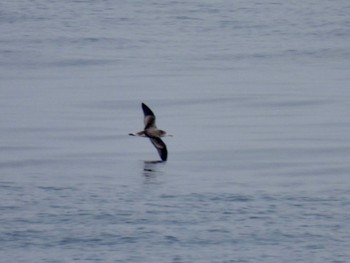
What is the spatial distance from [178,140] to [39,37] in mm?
20479

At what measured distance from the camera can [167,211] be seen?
63.8 ft

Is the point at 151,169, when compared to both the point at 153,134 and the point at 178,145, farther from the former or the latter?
the point at 178,145

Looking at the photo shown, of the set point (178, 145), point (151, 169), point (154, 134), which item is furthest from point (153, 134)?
point (178, 145)

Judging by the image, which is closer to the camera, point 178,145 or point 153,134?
point 153,134

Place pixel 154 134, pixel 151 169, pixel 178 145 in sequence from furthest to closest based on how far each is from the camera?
pixel 178 145
pixel 154 134
pixel 151 169

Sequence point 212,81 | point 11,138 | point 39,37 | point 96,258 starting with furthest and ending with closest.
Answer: point 39,37
point 212,81
point 11,138
point 96,258

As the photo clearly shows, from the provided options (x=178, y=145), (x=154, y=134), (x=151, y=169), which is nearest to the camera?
(x=151, y=169)

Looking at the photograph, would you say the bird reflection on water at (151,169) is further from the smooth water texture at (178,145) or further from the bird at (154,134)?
the bird at (154,134)

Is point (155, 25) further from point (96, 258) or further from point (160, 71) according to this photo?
point (96, 258)

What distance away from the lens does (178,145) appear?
992 inches

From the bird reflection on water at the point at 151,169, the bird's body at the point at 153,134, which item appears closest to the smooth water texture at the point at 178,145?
the bird reflection on water at the point at 151,169

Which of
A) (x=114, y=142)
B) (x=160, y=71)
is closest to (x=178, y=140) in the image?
(x=114, y=142)

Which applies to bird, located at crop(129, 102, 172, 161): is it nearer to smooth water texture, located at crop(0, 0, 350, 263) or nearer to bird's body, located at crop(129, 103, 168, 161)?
bird's body, located at crop(129, 103, 168, 161)

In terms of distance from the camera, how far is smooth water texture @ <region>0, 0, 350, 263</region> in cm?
1812
